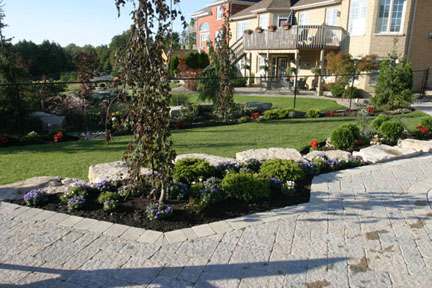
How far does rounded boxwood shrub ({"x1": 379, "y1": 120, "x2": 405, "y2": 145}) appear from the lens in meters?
7.61

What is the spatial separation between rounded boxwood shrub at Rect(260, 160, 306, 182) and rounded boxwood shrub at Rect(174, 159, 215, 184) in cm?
81

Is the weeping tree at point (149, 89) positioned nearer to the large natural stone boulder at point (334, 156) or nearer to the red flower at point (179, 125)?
the large natural stone boulder at point (334, 156)

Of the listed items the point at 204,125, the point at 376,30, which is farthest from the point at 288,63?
the point at 204,125

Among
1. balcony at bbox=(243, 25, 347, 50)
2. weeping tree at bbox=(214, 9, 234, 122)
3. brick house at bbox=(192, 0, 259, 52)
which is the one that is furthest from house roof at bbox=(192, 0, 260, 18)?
weeping tree at bbox=(214, 9, 234, 122)

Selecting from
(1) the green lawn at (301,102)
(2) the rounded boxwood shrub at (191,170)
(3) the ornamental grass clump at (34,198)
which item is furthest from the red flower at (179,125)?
(3) the ornamental grass clump at (34,198)

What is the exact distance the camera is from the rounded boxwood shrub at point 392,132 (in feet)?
25.0

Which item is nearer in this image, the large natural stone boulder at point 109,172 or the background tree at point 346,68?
the large natural stone boulder at point 109,172

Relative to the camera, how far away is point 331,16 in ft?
66.9

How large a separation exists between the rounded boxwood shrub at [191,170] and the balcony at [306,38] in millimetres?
16698

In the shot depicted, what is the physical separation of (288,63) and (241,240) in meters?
21.6

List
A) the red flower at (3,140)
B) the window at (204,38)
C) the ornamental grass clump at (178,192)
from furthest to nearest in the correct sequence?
the window at (204,38)
the red flower at (3,140)
the ornamental grass clump at (178,192)

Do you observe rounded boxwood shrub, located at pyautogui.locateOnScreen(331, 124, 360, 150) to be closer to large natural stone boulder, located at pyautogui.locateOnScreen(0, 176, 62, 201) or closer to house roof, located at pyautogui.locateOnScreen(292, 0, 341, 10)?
large natural stone boulder, located at pyautogui.locateOnScreen(0, 176, 62, 201)

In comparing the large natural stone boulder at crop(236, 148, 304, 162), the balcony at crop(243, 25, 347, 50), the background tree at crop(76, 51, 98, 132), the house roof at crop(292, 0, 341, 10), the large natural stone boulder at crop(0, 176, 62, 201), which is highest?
the house roof at crop(292, 0, 341, 10)

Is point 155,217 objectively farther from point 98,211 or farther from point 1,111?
point 1,111
